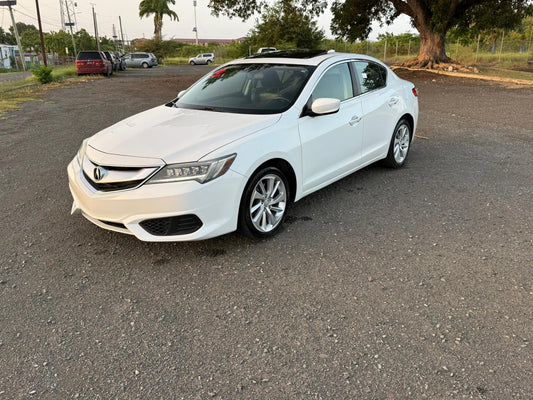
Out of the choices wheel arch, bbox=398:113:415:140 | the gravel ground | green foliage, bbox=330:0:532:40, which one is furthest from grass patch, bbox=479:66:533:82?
the gravel ground

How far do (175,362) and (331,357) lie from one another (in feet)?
3.01

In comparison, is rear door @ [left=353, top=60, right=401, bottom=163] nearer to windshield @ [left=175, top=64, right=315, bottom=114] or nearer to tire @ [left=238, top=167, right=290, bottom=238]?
windshield @ [left=175, top=64, right=315, bottom=114]

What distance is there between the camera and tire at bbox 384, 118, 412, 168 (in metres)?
6.12

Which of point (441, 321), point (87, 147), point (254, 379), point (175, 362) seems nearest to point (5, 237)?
point (87, 147)

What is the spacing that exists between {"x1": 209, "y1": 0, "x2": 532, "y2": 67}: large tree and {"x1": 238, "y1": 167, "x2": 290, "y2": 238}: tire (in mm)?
19768

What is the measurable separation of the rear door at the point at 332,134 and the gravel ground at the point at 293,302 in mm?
414

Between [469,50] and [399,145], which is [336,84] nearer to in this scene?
[399,145]

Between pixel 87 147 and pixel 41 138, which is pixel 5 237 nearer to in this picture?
pixel 87 147

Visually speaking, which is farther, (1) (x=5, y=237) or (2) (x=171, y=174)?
(1) (x=5, y=237)

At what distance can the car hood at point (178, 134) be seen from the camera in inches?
147

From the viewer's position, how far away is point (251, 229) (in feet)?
13.2

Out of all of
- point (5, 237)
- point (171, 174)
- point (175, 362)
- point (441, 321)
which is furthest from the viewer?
point (5, 237)

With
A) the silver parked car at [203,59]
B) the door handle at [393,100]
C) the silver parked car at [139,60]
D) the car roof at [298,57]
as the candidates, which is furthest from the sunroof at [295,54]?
the silver parked car at [203,59]

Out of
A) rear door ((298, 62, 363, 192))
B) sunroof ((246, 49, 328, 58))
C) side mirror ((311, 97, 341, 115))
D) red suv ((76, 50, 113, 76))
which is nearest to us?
side mirror ((311, 97, 341, 115))
